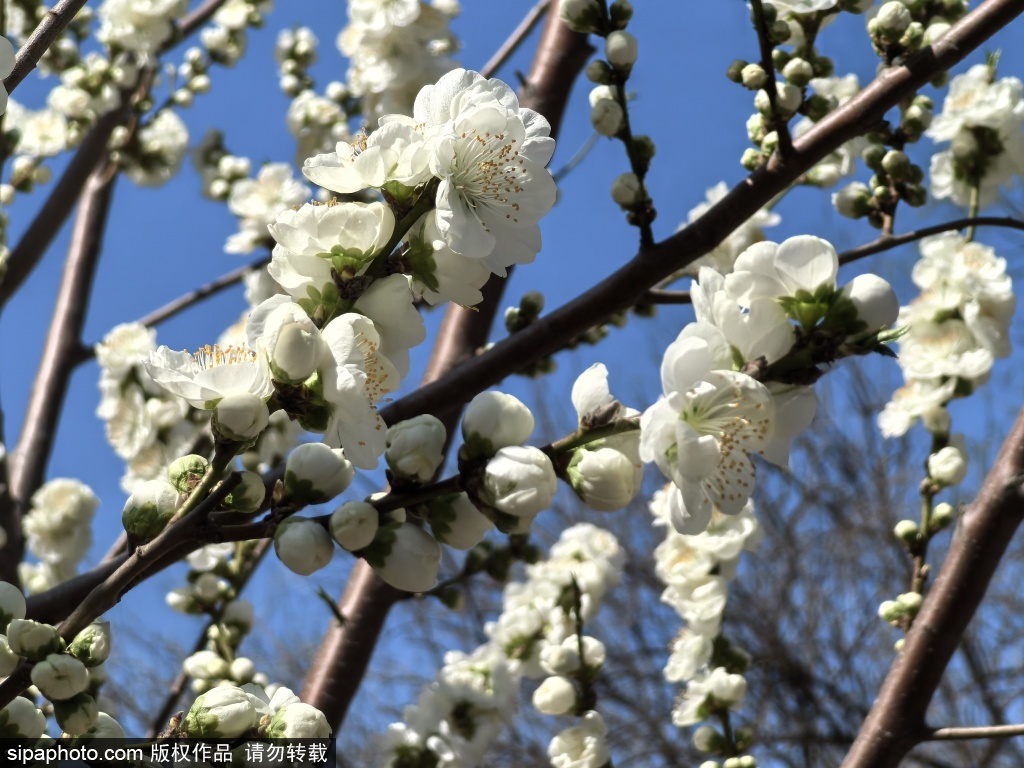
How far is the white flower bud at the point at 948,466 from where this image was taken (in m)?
2.23

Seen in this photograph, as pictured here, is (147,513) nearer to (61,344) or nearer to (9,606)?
(9,606)

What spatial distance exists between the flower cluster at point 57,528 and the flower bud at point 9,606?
2030 millimetres

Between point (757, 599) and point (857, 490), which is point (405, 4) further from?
point (857, 490)

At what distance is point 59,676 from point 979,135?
2275mm

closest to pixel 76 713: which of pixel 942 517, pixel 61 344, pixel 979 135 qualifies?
pixel 942 517

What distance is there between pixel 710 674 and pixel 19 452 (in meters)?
1.99

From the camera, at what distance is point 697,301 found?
1.16 metres

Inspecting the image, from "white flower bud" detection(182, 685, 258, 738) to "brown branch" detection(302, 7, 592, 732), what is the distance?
1.16 m

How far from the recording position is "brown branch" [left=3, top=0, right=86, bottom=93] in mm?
1189

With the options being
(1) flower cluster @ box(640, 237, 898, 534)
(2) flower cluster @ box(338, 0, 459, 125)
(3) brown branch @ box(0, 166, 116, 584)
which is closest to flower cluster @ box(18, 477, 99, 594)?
(3) brown branch @ box(0, 166, 116, 584)

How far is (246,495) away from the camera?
43.6 inches

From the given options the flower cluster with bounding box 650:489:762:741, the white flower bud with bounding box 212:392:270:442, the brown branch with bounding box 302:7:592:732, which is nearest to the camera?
the white flower bud with bounding box 212:392:270:442

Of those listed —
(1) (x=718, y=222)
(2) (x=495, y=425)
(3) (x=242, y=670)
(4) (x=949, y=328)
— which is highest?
(4) (x=949, y=328)

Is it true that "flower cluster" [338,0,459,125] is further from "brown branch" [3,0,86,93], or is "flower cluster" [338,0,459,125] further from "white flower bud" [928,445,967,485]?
"brown branch" [3,0,86,93]
